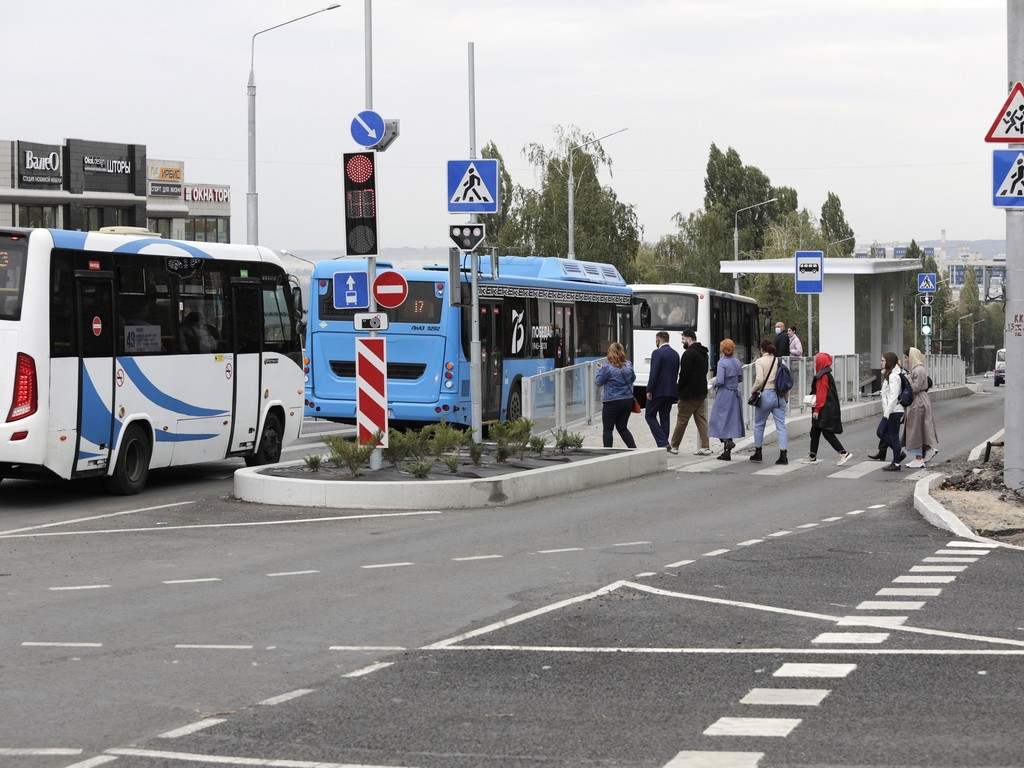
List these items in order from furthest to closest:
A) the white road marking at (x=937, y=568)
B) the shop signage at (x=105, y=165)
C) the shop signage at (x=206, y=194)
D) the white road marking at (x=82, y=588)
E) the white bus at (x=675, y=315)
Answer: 1. the shop signage at (x=206, y=194)
2. the shop signage at (x=105, y=165)
3. the white bus at (x=675, y=315)
4. the white road marking at (x=937, y=568)
5. the white road marking at (x=82, y=588)

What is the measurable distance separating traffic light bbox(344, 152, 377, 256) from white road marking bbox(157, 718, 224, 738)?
1109 cm

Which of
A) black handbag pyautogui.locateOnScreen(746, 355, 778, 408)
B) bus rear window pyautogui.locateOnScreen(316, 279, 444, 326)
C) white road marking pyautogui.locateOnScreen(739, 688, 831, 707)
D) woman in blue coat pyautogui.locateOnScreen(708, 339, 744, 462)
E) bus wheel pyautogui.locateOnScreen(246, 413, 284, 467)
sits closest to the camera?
white road marking pyautogui.locateOnScreen(739, 688, 831, 707)

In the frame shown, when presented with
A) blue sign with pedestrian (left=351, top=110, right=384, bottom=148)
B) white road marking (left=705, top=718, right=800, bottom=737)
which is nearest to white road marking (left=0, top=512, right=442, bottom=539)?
blue sign with pedestrian (left=351, top=110, right=384, bottom=148)

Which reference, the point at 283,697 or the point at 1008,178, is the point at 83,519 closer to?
the point at 283,697

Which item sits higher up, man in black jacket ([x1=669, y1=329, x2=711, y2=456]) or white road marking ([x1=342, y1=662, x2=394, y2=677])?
man in black jacket ([x1=669, y1=329, x2=711, y2=456])

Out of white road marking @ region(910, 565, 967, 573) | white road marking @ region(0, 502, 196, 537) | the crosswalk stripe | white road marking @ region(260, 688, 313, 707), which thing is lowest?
the crosswalk stripe

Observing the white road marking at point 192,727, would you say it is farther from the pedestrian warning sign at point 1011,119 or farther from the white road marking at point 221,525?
the pedestrian warning sign at point 1011,119

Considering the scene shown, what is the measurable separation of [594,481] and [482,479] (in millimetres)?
2625

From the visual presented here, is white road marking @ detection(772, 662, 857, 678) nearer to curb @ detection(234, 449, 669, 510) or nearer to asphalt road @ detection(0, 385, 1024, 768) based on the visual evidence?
asphalt road @ detection(0, 385, 1024, 768)

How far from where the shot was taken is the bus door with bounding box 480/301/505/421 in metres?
27.9

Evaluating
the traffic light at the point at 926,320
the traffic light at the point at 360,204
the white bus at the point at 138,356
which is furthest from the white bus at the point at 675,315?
the traffic light at the point at 360,204

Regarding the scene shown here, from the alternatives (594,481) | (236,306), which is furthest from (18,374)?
(594,481)

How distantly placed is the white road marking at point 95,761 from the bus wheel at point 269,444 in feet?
48.3

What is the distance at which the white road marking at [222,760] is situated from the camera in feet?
20.6
